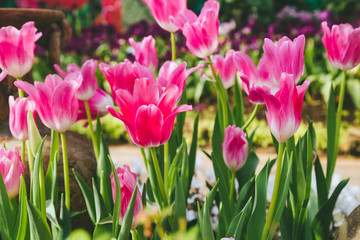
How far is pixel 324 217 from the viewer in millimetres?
1271

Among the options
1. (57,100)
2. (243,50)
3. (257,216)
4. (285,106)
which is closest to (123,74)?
(57,100)

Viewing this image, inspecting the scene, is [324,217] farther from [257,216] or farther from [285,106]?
[285,106]

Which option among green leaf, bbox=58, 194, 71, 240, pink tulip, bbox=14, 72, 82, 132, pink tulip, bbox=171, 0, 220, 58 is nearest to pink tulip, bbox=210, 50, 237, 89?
pink tulip, bbox=171, 0, 220, 58

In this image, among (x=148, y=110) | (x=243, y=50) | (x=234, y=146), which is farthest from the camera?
(x=243, y=50)

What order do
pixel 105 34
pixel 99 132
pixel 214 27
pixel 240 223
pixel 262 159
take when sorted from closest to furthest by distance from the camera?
pixel 240 223 < pixel 214 27 < pixel 99 132 < pixel 262 159 < pixel 105 34

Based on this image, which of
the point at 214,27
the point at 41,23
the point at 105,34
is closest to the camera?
the point at 214,27

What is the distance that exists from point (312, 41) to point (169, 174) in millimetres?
4016

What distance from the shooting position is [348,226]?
1228mm

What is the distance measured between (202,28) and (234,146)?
0.30 meters

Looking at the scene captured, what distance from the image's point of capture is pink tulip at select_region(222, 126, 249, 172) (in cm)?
106

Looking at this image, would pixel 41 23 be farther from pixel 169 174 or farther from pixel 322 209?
pixel 322 209

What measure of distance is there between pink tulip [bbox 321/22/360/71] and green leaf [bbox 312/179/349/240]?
34 centimetres

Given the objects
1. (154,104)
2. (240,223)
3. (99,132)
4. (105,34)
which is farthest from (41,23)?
(105,34)

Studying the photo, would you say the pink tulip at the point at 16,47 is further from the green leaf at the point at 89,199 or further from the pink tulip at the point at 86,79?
the green leaf at the point at 89,199
